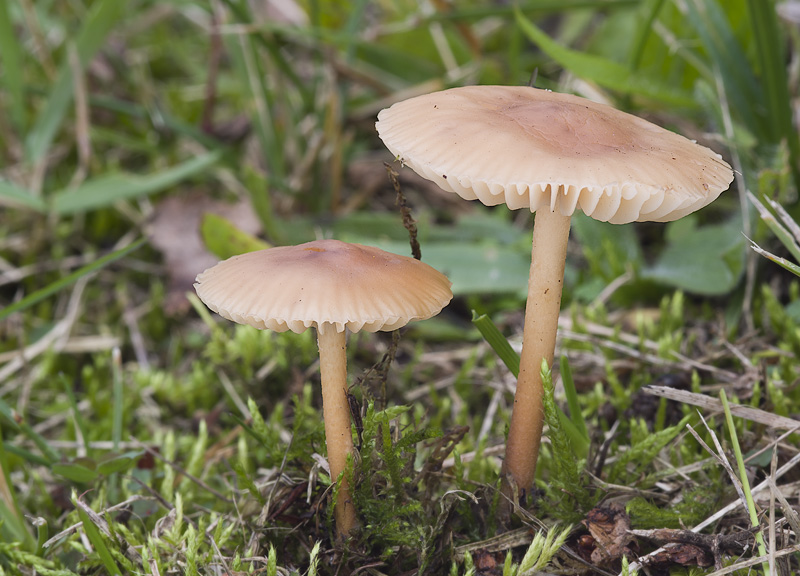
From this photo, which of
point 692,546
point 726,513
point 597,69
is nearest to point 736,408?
point 726,513

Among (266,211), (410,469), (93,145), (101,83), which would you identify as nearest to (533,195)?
(410,469)

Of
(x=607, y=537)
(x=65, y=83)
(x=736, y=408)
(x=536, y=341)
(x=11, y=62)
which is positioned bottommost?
(x=607, y=537)

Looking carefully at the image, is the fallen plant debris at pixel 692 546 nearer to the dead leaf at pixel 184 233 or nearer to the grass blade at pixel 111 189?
the dead leaf at pixel 184 233

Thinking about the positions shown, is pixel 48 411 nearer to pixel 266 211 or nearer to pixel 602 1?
pixel 266 211

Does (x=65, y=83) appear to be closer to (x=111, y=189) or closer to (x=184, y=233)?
(x=111, y=189)

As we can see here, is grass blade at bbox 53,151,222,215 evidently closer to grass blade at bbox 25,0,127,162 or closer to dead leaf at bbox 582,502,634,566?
grass blade at bbox 25,0,127,162
